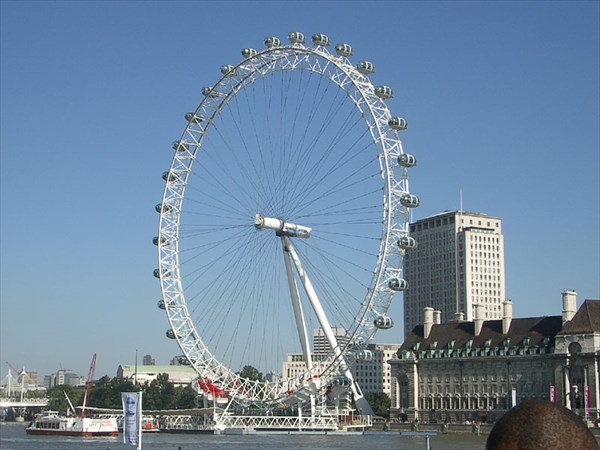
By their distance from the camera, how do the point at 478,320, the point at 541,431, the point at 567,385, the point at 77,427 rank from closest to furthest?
the point at 541,431 < the point at 567,385 < the point at 77,427 < the point at 478,320

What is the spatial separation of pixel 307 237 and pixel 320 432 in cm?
2595

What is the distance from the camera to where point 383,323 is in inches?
3558

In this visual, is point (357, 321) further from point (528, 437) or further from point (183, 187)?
point (528, 437)

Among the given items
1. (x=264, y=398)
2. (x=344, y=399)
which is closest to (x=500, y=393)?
(x=344, y=399)

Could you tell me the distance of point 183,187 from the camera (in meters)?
102

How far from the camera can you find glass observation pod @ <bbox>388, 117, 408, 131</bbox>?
86.3 metres

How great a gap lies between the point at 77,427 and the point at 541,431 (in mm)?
130539

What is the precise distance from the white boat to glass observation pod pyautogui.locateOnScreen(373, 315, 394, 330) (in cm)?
5012

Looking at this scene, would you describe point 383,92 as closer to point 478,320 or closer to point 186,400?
point 478,320

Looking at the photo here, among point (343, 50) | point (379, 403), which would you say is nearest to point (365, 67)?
point (343, 50)

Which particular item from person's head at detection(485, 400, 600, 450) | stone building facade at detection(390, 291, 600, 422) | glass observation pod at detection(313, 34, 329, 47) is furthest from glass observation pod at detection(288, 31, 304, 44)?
person's head at detection(485, 400, 600, 450)

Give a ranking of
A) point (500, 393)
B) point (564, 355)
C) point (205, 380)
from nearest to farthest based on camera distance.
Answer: point (205, 380) < point (564, 355) < point (500, 393)

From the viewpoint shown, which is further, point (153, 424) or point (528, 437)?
point (153, 424)

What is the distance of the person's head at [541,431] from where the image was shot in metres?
5.17
